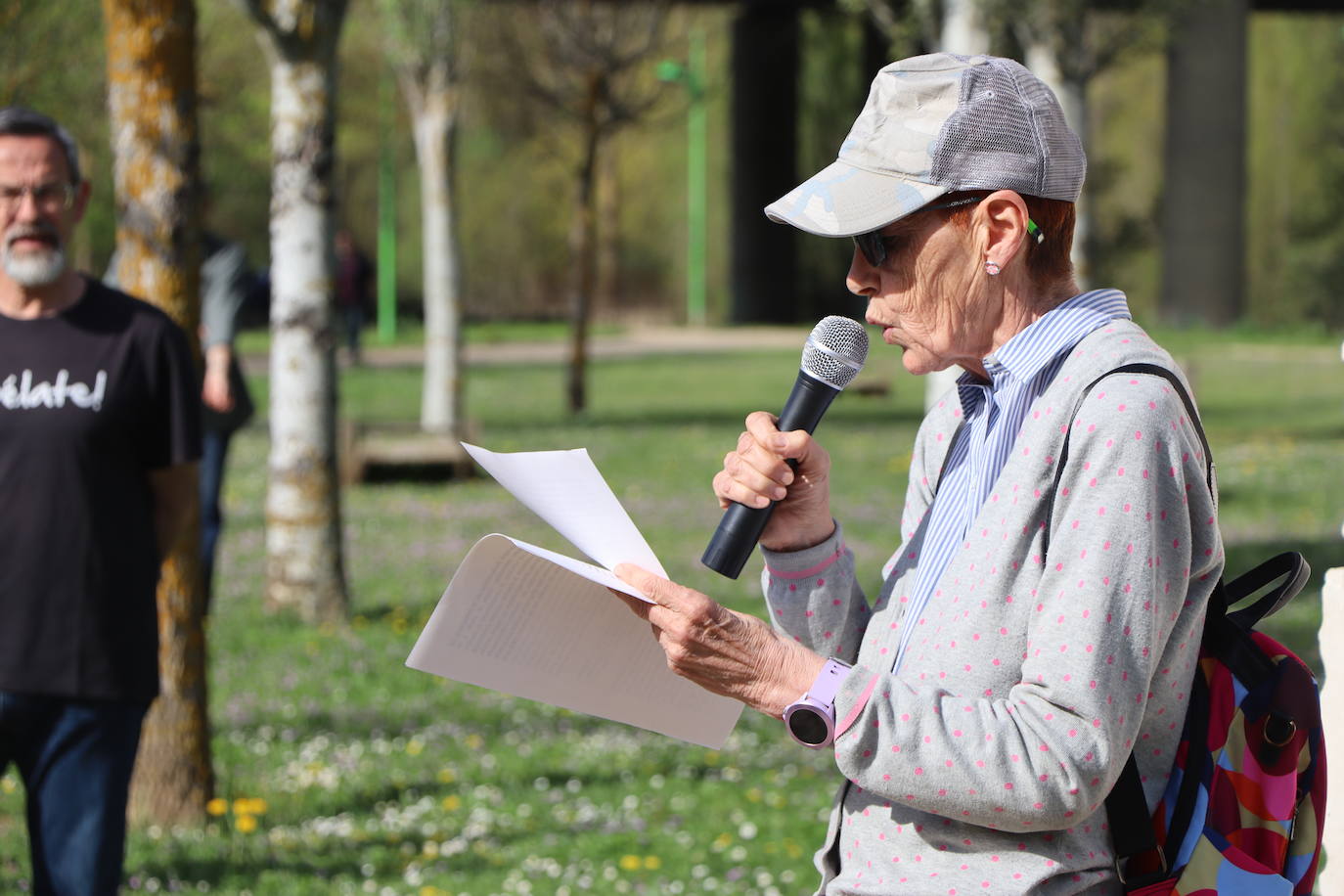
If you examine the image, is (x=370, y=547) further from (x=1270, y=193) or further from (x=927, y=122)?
(x=1270, y=193)

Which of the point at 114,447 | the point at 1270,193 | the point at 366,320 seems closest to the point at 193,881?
the point at 114,447

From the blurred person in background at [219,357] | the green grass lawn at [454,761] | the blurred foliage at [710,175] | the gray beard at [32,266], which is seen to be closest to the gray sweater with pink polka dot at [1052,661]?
the gray beard at [32,266]

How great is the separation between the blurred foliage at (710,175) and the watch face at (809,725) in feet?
106

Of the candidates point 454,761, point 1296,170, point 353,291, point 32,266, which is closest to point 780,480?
point 32,266

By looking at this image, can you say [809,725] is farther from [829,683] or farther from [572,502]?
[572,502]

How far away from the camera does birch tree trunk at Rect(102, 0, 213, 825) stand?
17.0ft

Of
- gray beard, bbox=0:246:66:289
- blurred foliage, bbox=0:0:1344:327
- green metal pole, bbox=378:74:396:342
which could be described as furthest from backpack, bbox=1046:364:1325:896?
green metal pole, bbox=378:74:396:342

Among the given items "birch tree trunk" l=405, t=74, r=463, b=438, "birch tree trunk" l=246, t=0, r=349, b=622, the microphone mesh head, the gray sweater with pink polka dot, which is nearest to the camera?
the gray sweater with pink polka dot

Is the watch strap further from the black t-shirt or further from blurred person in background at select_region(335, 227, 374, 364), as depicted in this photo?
blurred person in background at select_region(335, 227, 374, 364)

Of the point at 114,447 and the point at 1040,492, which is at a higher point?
the point at 1040,492

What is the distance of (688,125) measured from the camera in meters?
47.9

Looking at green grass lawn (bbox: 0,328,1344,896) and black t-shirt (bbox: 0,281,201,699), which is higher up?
black t-shirt (bbox: 0,281,201,699)

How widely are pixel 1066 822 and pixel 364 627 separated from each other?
7.28 metres

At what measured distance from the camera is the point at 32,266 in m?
3.51
